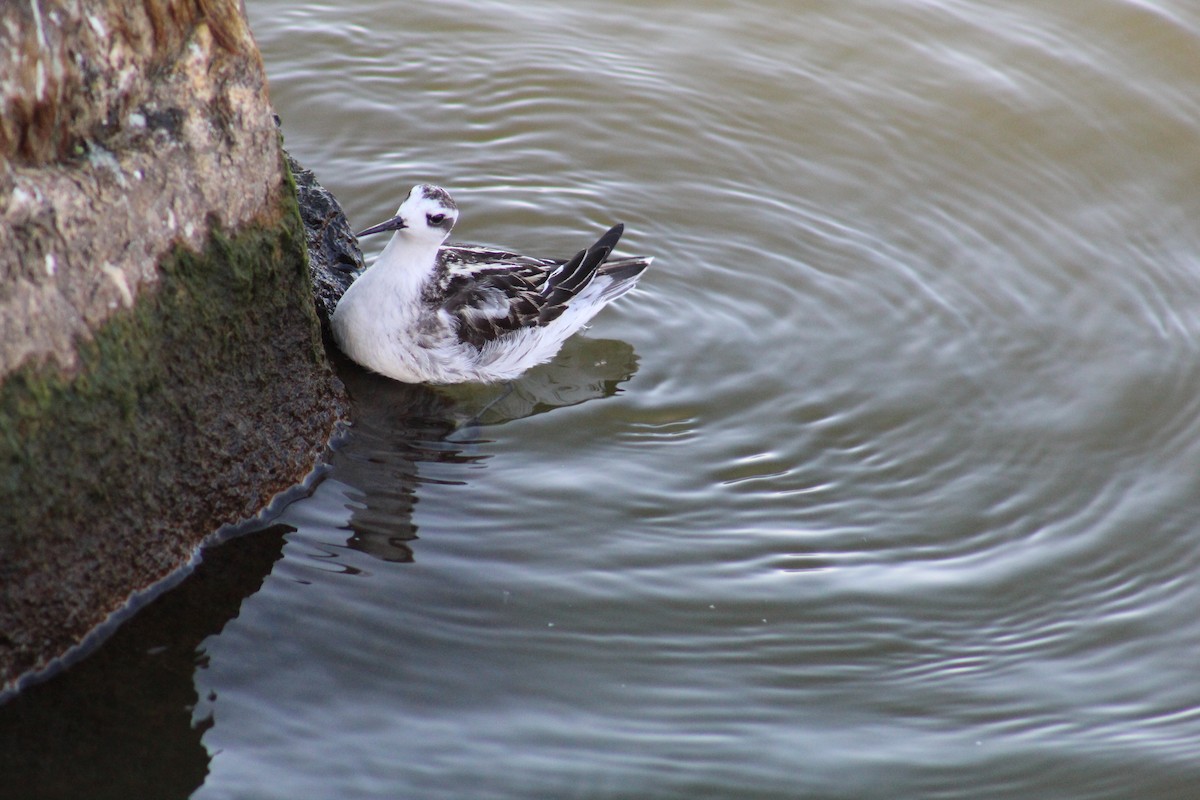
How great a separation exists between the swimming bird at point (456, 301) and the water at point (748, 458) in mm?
185

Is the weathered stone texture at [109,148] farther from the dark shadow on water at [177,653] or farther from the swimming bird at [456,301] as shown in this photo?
the swimming bird at [456,301]

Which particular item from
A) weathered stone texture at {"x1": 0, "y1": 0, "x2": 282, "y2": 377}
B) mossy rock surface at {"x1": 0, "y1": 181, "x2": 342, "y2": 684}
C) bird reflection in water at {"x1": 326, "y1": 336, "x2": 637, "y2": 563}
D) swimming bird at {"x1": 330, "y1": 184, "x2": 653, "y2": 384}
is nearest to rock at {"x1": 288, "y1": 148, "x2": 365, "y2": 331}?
swimming bird at {"x1": 330, "y1": 184, "x2": 653, "y2": 384}

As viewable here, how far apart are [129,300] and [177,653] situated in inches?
49.6

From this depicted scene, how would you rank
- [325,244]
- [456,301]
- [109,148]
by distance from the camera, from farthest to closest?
[325,244]
[456,301]
[109,148]

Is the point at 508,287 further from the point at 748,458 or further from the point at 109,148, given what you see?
the point at 109,148

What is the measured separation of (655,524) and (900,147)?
14.0 feet

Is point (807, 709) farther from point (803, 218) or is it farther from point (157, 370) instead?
point (803, 218)

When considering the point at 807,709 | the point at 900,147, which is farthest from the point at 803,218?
the point at 807,709

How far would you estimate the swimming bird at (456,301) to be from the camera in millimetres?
→ 6426

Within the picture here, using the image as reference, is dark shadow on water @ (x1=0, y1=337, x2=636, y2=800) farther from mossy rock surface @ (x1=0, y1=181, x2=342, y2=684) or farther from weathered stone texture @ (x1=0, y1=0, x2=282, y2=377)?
weathered stone texture @ (x1=0, y1=0, x2=282, y2=377)

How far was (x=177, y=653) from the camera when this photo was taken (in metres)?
4.58

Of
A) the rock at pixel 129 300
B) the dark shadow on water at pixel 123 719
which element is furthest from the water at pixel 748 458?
the rock at pixel 129 300

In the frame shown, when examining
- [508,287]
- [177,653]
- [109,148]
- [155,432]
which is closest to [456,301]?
[508,287]

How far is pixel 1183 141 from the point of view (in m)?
8.75
